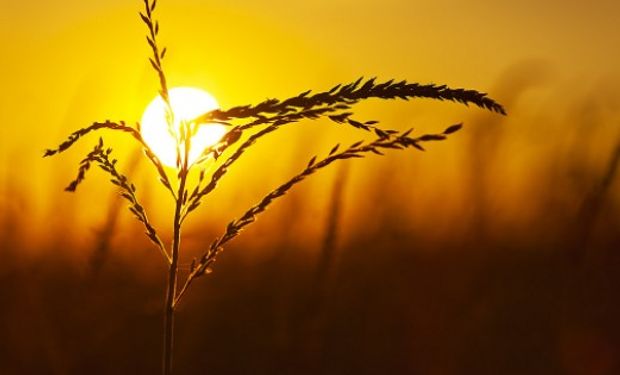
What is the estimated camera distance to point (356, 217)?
3334mm

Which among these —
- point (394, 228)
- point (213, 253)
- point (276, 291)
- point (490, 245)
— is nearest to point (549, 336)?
point (490, 245)

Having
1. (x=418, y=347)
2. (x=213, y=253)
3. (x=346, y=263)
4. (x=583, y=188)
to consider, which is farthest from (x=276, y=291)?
(x=213, y=253)

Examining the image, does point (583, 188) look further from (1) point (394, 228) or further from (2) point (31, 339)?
(2) point (31, 339)

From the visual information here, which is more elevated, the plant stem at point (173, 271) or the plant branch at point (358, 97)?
the plant branch at point (358, 97)

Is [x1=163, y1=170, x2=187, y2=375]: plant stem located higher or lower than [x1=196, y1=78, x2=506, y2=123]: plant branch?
lower

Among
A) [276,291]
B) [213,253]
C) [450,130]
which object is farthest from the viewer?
[276,291]

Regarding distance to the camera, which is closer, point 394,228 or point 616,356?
point 616,356

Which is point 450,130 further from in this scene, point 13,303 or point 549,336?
point 13,303

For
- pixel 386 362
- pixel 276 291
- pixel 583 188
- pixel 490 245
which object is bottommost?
pixel 386 362

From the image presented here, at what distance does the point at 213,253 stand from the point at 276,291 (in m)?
1.62

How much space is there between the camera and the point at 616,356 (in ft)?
9.48

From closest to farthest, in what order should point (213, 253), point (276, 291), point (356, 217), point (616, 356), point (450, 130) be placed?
1. point (450, 130)
2. point (213, 253)
3. point (616, 356)
4. point (276, 291)
5. point (356, 217)

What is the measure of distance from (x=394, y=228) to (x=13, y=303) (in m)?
1.50

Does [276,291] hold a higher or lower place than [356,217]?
lower
